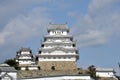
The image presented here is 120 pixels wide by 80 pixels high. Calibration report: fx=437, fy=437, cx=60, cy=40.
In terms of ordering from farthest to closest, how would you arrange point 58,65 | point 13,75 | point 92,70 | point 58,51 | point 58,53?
point 58,51 < point 58,53 < point 58,65 < point 92,70 < point 13,75

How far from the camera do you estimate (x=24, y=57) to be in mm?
88312

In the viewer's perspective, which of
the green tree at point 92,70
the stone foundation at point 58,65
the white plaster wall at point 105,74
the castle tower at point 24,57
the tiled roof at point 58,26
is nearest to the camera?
the green tree at point 92,70

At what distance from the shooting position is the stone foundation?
76250 millimetres

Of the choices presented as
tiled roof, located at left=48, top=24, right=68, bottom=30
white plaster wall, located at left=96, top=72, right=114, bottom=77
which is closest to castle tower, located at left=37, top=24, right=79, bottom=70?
tiled roof, located at left=48, top=24, right=68, bottom=30

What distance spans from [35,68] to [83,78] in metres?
18.3

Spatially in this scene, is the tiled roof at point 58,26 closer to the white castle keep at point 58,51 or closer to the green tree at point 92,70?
the white castle keep at point 58,51

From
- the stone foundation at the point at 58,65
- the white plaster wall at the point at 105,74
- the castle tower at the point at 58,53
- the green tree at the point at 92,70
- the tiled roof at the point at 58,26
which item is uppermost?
the tiled roof at the point at 58,26

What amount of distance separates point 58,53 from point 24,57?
12.8 m

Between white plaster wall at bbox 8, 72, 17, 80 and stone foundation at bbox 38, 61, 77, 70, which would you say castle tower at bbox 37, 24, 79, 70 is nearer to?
stone foundation at bbox 38, 61, 77, 70

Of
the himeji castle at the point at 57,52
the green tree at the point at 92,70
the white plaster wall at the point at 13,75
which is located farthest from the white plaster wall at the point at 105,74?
the white plaster wall at the point at 13,75

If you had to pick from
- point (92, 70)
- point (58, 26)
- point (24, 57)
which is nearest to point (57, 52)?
point (58, 26)

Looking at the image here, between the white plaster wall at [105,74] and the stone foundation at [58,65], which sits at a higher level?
the stone foundation at [58,65]

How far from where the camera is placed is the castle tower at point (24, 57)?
86750mm

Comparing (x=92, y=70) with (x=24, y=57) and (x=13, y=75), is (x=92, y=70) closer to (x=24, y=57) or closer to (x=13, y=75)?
(x=13, y=75)
